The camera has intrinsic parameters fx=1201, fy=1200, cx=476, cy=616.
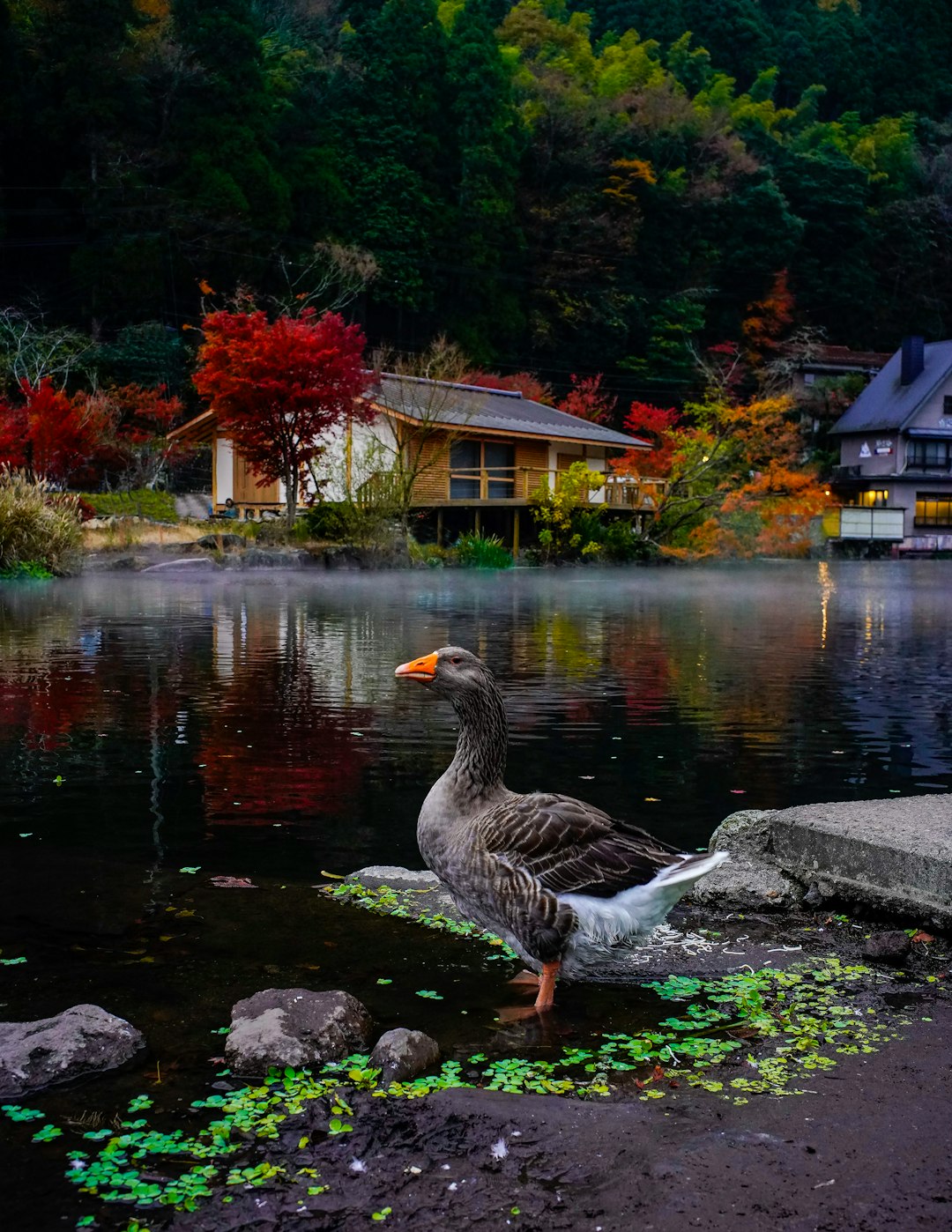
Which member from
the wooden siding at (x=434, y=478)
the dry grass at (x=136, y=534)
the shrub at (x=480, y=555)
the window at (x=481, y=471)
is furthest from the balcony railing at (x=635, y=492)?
the dry grass at (x=136, y=534)

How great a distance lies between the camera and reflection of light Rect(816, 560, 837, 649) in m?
19.6

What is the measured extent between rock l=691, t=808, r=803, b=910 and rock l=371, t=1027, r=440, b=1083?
76.0 inches

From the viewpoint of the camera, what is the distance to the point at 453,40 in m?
57.8

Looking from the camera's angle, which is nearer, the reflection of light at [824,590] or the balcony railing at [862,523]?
the reflection of light at [824,590]

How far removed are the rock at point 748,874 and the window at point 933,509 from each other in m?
56.5

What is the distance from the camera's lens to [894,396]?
58.8 meters

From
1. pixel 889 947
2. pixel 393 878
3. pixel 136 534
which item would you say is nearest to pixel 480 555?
pixel 136 534

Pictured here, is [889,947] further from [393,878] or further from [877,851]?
[393,878]

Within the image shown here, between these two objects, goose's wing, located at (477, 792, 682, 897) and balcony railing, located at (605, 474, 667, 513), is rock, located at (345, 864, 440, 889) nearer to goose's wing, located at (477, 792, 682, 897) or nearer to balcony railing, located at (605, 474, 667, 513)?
goose's wing, located at (477, 792, 682, 897)

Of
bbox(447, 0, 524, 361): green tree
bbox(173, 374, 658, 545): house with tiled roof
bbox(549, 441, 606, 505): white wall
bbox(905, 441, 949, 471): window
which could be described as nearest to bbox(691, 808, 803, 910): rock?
bbox(173, 374, 658, 545): house with tiled roof

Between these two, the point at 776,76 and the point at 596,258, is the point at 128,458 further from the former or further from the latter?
the point at 776,76

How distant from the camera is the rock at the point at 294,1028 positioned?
3.80 metres

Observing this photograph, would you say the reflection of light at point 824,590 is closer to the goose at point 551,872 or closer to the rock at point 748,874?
the rock at point 748,874

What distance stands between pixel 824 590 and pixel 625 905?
27405mm
